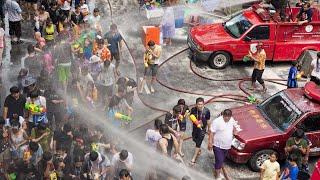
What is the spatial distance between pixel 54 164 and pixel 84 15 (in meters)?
7.03

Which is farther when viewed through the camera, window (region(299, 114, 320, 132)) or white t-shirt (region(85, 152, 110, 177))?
window (region(299, 114, 320, 132))

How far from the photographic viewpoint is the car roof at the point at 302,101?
36.6ft

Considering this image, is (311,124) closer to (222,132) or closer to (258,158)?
(258,158)

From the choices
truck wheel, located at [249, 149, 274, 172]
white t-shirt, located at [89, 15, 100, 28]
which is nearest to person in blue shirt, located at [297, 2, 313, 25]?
white t-shirt, located at [89, 15, 100, 28]

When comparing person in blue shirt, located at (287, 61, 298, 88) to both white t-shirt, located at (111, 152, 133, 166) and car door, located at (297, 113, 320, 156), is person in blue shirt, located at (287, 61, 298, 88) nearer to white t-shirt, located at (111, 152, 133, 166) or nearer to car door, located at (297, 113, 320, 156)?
car door, located at (297, 113, 320, 156)

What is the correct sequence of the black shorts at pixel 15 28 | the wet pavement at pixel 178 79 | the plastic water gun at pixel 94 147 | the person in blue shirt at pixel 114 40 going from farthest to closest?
the black shorts at pixel 15 28, the person in blue shirt at pixel 114 40, the wet pavement at pixel 178 79, the plastic water gun at pixel 94 147

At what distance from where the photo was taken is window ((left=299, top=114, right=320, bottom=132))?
434 inches

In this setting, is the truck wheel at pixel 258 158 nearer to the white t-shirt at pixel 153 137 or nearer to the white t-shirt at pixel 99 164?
the white t-shirt at pixel 153 137

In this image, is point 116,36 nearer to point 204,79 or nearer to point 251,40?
point 204,79

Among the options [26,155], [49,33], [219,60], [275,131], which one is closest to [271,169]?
[275,131]

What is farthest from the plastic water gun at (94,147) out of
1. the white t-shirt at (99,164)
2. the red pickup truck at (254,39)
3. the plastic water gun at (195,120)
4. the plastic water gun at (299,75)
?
the red pickup truck at (254,39)

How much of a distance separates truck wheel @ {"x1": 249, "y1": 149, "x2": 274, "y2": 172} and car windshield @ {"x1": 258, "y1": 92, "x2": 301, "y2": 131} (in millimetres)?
614

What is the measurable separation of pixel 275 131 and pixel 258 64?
3.49 meters

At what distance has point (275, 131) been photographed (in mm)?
11094
